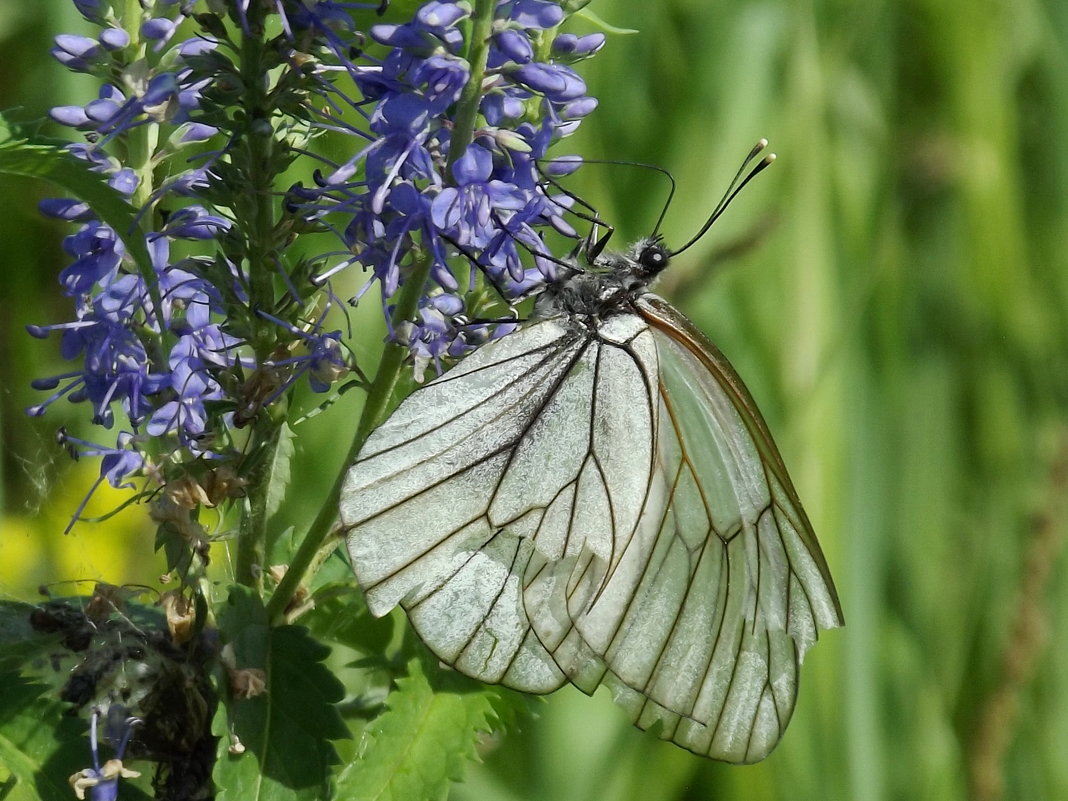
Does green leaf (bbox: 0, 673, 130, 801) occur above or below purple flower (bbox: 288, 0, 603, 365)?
below

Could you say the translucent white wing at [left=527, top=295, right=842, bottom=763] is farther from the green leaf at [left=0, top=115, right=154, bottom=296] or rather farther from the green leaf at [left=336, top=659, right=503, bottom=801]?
the green leaf at [left=0, top=115, right=154, bottom=296]

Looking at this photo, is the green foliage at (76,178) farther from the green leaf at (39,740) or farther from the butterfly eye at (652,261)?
the butterfly eye at (652,261)

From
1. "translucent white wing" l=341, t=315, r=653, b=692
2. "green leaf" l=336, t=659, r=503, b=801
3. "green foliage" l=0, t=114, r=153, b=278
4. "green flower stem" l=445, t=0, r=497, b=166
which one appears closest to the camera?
"green foliage" l=0, t=114, r=153, b=278

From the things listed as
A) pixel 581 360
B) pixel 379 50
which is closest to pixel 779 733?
pixel 581 360

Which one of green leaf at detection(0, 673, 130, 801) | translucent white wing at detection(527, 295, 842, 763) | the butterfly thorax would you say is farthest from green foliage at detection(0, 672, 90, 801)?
the butterfly thorax

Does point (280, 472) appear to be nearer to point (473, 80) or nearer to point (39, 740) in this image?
point (39, 740)

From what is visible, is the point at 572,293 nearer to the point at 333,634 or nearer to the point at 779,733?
the point at 333,634
